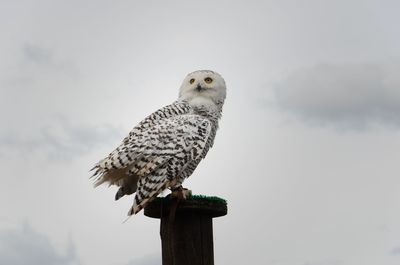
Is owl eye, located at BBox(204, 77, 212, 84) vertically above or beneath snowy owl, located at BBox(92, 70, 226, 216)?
above

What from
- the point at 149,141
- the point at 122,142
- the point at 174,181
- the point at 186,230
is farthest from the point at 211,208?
the point at 122,142

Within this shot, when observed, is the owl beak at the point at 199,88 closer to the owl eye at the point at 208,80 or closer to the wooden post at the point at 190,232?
the owl eye at the point at 208,80

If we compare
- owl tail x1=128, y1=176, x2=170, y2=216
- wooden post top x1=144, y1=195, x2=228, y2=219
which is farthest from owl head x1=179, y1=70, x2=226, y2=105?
wooden post top x1=144, y1=195, x2=228, y2=219

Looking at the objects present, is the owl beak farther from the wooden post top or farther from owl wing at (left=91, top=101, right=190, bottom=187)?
the wooden post top

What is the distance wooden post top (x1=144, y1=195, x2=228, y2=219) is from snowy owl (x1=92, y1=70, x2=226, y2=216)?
3.5 inches

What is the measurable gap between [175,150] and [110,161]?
1.78 ft

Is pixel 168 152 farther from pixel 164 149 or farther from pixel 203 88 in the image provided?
pixel 203 88

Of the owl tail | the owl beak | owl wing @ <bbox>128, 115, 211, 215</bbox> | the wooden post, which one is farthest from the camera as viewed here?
the owl beak

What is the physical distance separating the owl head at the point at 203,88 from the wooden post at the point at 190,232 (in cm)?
159

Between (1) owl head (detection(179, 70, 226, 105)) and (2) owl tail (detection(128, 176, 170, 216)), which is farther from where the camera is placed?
(1) owl head (detection(179, 70, 226, 105))

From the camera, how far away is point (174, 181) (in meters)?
4.74

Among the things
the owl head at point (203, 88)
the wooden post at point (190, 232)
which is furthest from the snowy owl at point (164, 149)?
the wooden post at point (190, 232)

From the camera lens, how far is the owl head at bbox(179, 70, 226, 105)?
5742 mm

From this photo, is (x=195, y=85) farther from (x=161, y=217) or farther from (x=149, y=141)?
(x=161, y=217)
